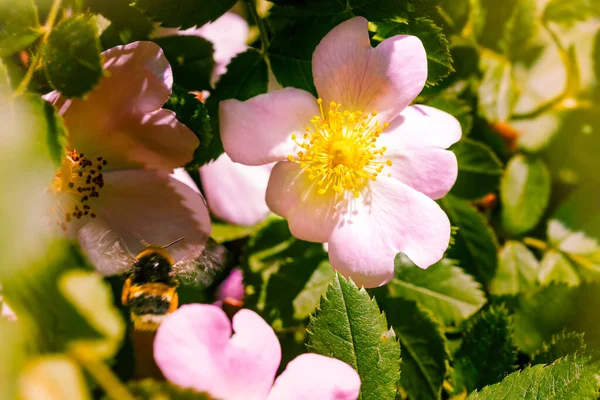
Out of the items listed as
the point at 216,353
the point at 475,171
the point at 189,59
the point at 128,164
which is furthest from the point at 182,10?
the point at 475,171

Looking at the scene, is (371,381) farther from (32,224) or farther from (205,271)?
(32,224)

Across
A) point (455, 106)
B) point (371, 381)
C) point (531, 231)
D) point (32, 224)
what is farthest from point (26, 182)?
point (531, 231)

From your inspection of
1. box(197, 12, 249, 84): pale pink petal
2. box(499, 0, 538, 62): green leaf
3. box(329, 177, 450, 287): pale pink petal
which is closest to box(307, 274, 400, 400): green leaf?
box(329, 177, 450, 287): pale pink petal

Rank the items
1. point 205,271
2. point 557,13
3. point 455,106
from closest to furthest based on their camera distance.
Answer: point 205,271 → point 455,106 → point 557,13

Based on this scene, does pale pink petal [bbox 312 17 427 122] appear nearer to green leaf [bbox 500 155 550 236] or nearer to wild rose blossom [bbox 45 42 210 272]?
wild rose blossom [bbox 45 42 210 272]

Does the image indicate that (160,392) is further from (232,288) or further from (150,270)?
(232,288)

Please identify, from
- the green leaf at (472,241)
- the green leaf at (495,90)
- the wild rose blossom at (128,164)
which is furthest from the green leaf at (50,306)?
the green leaf at (495,90)
